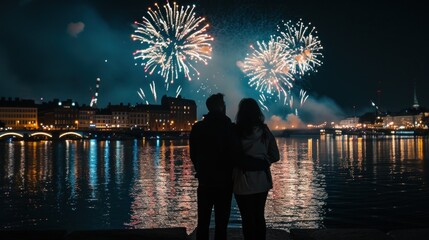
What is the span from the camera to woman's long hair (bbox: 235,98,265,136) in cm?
601

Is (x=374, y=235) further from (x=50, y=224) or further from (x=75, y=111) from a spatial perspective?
(x=75, y=111)

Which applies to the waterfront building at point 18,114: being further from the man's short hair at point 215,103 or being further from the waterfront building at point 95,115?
the man's short hair at point 215,103

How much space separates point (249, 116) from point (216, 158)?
0.62 meters

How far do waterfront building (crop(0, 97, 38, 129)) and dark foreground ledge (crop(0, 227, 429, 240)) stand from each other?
156465mm

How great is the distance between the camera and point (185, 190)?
19.4 m

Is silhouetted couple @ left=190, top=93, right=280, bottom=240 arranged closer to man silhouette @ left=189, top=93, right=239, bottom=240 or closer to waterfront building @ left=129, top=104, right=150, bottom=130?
man silhouette @ left=189, top=93, right=239, bottom=240

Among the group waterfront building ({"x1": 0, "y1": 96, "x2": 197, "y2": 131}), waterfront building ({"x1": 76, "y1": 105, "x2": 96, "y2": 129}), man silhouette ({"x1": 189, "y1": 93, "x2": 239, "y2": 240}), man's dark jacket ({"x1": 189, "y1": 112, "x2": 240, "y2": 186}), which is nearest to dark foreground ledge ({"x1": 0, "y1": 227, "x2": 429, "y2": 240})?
man silhouette ({"x1": 189, "y1": 93, "x2": 239, "y2": 240})

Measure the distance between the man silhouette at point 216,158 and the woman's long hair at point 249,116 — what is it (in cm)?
14

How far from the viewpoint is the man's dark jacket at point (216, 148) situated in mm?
6086

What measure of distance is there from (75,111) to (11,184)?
149m

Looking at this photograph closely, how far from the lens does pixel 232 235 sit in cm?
712

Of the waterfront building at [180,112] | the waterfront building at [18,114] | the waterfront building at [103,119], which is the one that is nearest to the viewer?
the waterfront building at [18,114]

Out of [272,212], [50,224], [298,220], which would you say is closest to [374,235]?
[298,220]

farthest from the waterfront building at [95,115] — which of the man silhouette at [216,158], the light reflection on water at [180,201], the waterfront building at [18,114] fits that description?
the man silhouette at [216,158]
